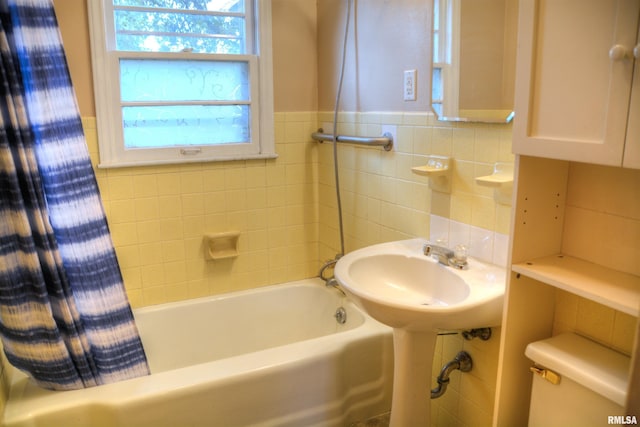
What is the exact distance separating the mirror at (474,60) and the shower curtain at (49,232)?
1.32 metres

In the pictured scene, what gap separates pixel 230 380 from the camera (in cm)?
185

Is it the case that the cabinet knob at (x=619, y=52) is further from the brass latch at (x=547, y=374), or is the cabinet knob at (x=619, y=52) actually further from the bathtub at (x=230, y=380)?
the bathtub at (x=230, y=380)

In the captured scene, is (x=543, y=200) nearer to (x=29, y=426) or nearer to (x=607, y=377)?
(x=607, y=377)

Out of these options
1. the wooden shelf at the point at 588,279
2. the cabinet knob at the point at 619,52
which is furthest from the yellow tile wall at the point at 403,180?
the cabinet knob at the point at 619,52

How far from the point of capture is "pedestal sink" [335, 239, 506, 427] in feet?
4.82

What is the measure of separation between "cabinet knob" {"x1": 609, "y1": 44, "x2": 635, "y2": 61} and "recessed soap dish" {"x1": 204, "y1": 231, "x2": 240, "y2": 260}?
77.4 inches

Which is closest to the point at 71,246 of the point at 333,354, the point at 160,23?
the point at 333,354

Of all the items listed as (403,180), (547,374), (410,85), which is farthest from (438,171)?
(547,374)

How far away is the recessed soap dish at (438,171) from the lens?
1.89 m

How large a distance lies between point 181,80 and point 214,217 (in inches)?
27.3

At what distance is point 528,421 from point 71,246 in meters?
1.56

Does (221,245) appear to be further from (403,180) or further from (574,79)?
(574,79)

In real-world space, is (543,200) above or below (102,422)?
above

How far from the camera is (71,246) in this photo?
70.1 inches
